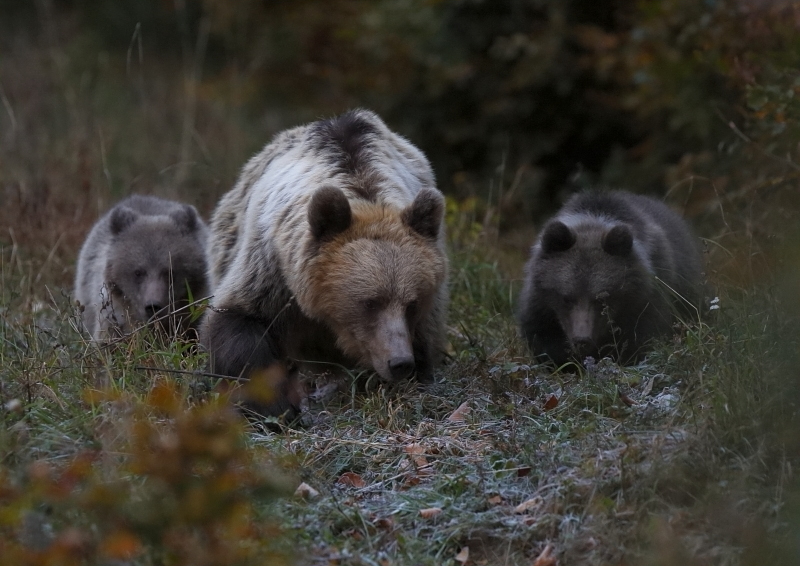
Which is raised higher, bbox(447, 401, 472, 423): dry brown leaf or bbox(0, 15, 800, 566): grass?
bbox(0, 15, 800, 566): grass

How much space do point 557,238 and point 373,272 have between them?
5.35 ft

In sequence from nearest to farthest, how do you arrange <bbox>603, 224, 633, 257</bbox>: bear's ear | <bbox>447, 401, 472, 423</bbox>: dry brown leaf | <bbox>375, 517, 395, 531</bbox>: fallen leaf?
1. <bbox>375, 517, 395, 531</bbox>: fallen leaf
2. <bbox>447, 401, 472, 423</bbox>: dry brown leaf
3. <bbox>603, 224, 633, 257</bbox>: bear's ear

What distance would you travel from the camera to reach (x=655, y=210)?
303 inches

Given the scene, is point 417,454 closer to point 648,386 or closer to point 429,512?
point 429,512

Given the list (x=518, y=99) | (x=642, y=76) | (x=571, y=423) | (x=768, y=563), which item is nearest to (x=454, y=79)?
(x=518, y=99)

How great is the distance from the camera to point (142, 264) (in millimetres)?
7688

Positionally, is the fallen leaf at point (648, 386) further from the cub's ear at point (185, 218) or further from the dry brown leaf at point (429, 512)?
the cub's ear at point (185, 218)

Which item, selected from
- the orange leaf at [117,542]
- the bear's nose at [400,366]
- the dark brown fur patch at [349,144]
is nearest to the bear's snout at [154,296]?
the dark brown fur patch at [349,144]

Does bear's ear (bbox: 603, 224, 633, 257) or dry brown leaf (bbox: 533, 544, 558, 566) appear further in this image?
bear's ear (bbox: 603, 224, 633, 257)

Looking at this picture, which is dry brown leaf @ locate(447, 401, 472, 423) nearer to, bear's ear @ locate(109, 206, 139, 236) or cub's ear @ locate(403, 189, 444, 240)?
cub's ear @ locate(403, 189, 444, 240)

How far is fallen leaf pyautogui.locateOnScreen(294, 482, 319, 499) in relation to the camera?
460 cm

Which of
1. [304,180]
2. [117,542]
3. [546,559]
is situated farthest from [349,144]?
[117,542]

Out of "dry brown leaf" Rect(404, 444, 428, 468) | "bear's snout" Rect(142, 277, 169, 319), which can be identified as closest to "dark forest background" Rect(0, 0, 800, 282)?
"bear's snout" Rect(142, 277, 169, 319)

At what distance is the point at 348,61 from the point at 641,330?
9391 mm
